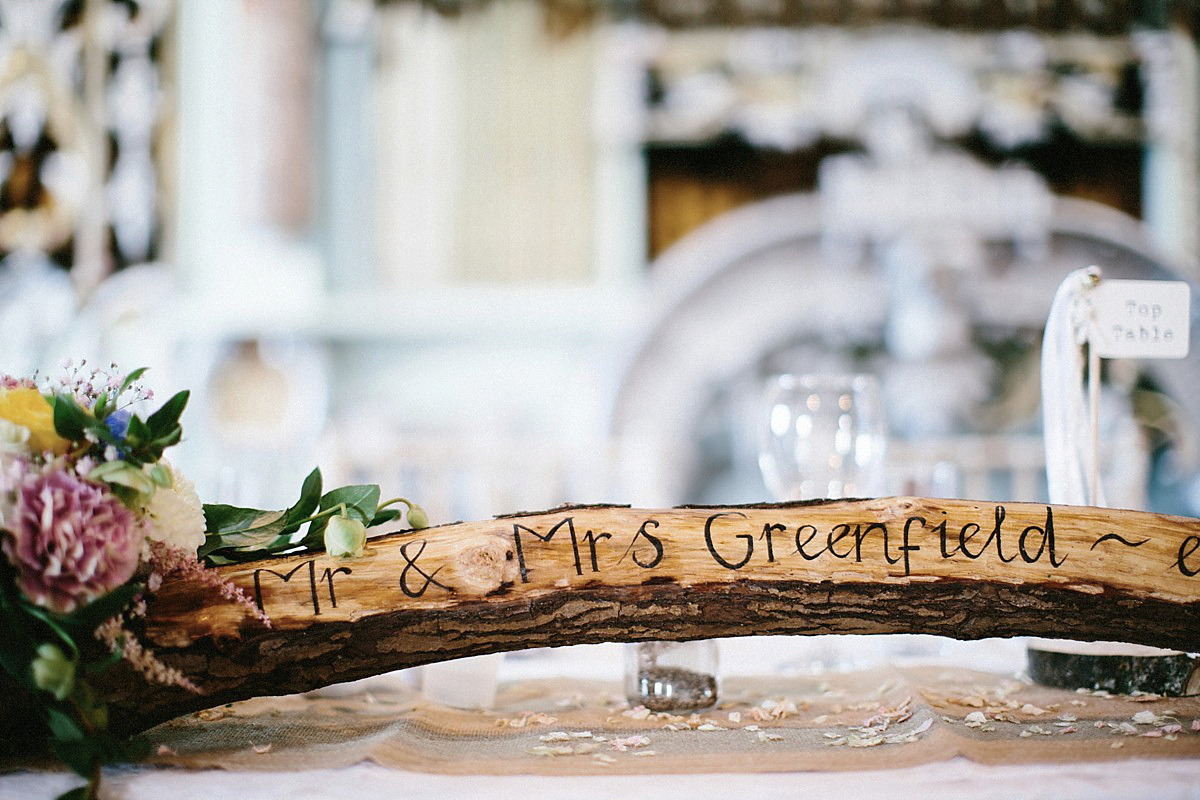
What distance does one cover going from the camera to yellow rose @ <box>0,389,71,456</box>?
0.49 m

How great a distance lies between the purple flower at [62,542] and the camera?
46 cm

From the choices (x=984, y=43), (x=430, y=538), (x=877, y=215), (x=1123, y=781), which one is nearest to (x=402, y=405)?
(x=877, y=215)

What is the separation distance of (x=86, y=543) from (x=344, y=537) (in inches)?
5.0

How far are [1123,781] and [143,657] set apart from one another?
49 centimetres

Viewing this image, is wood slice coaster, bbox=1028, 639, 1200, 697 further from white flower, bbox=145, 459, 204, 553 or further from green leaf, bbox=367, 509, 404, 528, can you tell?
white flower, bbox=145, 459, 204, 553

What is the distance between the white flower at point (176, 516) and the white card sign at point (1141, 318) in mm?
583

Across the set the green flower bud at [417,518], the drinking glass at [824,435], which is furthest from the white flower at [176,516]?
the drinking glass at [824,435]

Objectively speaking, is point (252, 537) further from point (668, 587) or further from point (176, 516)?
point (668, 587)

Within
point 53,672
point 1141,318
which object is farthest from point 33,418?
point 1141,318

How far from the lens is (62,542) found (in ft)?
1.50

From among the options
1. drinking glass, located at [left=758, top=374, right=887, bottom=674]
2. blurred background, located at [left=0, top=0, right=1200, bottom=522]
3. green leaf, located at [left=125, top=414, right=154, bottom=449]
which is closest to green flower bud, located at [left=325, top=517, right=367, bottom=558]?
green leaf, located at [left=125, top=414, right=154, bottom=449]

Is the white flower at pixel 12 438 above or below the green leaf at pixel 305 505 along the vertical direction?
above

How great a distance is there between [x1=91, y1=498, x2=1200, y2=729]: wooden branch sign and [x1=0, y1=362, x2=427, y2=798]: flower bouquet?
2 cm

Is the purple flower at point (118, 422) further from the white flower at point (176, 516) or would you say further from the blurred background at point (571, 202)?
the blurred background at point (571, 202)
